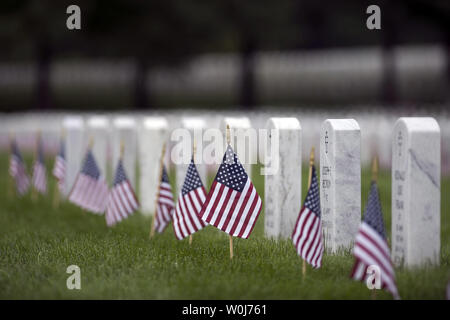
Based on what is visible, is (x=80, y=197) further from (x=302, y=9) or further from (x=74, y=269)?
(x=302, y=9)

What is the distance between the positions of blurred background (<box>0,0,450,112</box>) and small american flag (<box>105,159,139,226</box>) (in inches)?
513

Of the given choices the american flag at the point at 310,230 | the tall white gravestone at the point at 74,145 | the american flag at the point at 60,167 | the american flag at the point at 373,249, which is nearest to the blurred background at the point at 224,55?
the tall white gravestone at the point at 74,145

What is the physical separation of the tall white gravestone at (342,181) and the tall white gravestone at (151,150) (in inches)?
125

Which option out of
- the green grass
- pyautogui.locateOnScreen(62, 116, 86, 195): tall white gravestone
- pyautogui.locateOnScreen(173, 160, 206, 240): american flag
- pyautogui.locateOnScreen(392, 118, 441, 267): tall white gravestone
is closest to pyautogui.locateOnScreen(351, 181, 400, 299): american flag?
the green grass

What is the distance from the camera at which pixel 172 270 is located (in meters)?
5.66

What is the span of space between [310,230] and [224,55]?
36.0 meters

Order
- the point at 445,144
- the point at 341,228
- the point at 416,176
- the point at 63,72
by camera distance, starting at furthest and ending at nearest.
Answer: the point at 63,72, the point at 445,144, the point at 341,228, the point at 416,176

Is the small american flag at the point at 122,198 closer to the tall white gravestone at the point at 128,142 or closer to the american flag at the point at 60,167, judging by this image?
the tall white gravestone at the point at 128,142

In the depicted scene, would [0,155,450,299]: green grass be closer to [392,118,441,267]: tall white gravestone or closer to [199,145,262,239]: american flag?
[392,118,441,267]: tall white gravestone

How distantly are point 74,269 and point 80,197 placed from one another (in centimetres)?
323

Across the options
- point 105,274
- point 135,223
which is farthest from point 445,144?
point 105,274

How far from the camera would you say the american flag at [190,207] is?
6.47 m
